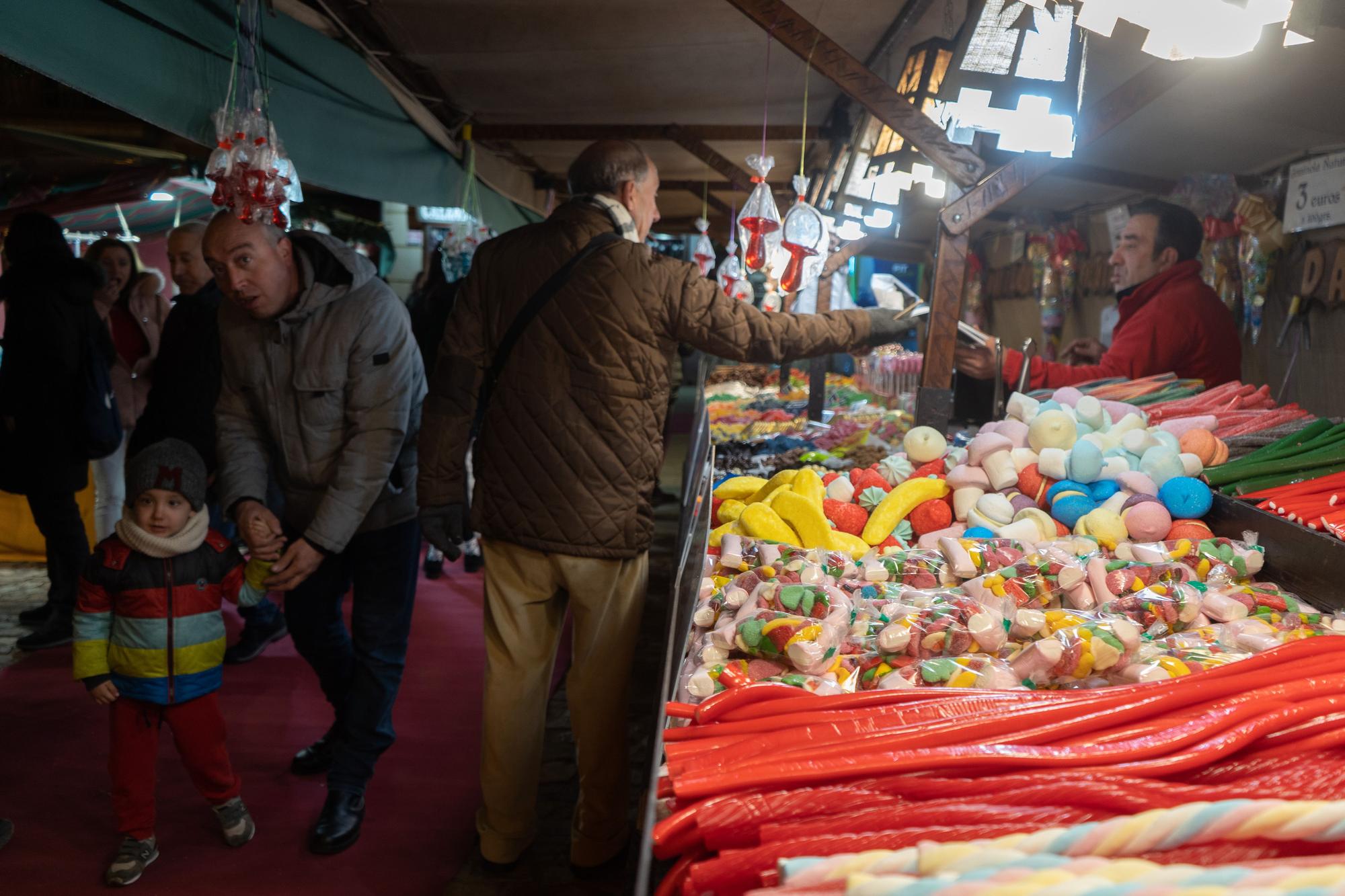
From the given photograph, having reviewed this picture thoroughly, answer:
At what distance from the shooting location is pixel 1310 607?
5.61ft

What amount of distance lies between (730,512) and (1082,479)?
2.92ft

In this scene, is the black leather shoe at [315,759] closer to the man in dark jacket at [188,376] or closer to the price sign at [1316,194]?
the man in dark jacket at [188,376]

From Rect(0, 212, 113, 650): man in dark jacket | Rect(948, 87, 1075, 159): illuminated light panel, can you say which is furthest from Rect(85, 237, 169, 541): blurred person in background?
Rect(948, 87, 1075, 159): illuminated light panel

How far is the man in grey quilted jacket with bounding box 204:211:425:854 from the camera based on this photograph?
98.3 inches

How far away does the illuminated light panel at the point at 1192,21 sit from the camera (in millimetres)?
1421

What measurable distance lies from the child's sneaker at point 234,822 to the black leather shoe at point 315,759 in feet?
1.37

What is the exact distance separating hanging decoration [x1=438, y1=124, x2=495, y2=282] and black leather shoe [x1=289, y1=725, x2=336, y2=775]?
3.07 meters

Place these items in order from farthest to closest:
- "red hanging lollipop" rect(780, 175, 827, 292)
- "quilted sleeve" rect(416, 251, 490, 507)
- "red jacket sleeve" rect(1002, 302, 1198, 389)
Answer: "red hanging lollipop" rect(780, 175, 827, 292) → "red jacket sleeve" rect(1002, 302, 1198, 389) → "quilted sleeve" rect(416, 251, 490, 507)

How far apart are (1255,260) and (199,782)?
5.37m

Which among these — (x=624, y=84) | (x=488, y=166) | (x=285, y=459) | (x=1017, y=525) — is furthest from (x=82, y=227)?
(x=1017, y=525)

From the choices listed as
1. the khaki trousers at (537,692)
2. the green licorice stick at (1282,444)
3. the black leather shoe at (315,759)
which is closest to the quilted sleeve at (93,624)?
the black leather shoe at (315,759)

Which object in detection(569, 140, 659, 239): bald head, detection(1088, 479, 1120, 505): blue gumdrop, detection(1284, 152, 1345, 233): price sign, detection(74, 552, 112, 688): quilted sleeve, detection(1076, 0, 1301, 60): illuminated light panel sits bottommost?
detection(74, 552, 112, 688): quilted sleeve

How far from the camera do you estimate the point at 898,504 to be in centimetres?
231

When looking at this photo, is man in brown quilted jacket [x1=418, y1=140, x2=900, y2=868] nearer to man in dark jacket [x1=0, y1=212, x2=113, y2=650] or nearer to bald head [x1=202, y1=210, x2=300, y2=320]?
bald head [x1=202, y1=210, x2=300, y2=320]
